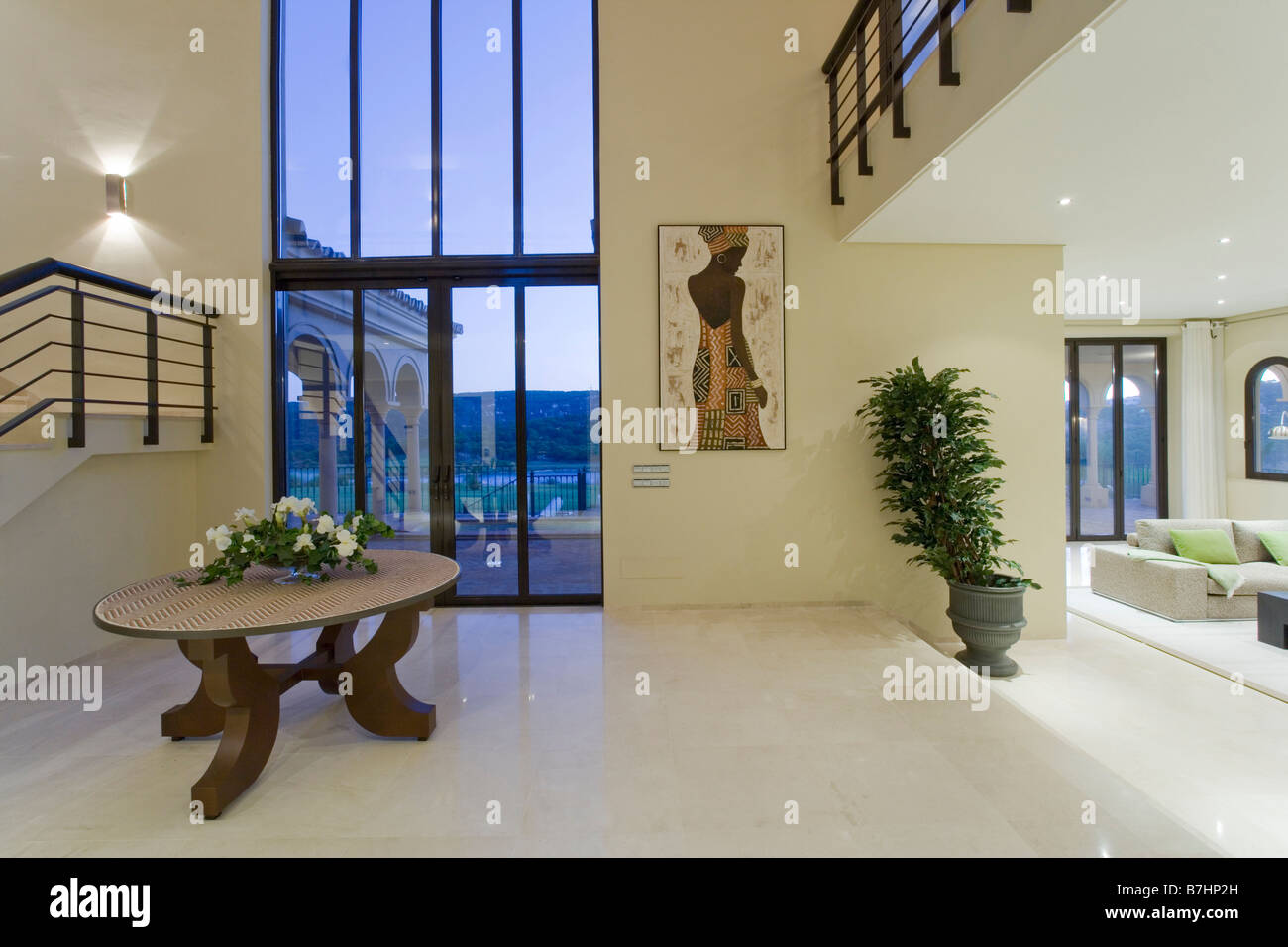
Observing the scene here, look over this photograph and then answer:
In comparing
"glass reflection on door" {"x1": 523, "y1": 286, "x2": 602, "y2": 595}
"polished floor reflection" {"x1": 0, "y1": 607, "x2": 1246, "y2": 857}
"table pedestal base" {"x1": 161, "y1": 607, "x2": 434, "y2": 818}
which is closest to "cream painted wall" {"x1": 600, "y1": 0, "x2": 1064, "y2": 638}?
"glass reflection on door" {"x1": 523, "y1": 286, "x2": 602, "y2": 595}

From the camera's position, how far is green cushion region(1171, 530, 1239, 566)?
5.56 meters

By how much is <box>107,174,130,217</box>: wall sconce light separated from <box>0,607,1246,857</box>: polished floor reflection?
3.32 m

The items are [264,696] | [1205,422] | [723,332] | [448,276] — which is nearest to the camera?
[264,696]

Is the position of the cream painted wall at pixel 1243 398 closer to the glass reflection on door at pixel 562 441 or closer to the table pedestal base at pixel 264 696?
the glass reflection on door at pixel 562 441

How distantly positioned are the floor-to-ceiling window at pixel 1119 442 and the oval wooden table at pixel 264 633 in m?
8.43

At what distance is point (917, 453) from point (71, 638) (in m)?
5.38

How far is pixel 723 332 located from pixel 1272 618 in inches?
181

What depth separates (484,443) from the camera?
4973 mm

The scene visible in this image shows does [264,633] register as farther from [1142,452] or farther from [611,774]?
[1142,452]

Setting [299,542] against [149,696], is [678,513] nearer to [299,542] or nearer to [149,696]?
[299,542]

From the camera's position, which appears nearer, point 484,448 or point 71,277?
point 71,277

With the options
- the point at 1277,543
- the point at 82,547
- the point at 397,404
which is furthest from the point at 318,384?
the point at 1277,543

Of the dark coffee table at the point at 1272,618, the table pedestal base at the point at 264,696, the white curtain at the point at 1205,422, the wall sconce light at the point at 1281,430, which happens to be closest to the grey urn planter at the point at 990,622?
the dark coffee table at the point at 1272,618

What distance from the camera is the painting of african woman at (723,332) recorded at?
4660 millimetres
